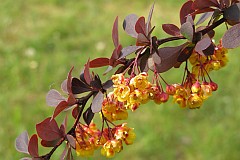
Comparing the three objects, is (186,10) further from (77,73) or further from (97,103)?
(77,73)

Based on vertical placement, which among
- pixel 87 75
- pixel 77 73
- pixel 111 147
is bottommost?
pixel 77 73

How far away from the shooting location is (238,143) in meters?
2.37

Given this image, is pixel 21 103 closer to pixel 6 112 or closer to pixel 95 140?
pixel 6 112

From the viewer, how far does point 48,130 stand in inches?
27.7

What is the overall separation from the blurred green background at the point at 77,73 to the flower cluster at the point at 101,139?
1266 mm

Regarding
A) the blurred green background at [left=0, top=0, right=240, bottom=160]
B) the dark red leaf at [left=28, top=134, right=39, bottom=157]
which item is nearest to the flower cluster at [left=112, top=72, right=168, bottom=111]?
the dark red leaf at [left=28, top=134, right=39, bottom=157]

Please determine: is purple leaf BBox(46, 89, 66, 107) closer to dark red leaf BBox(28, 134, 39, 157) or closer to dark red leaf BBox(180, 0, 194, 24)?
dark red leaf BBox(28, 134, 39, 157)

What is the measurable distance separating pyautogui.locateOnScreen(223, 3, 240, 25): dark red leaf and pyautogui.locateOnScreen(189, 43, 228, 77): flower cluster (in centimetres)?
6

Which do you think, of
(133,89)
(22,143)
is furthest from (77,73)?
(133,89)

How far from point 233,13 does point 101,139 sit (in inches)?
10.1

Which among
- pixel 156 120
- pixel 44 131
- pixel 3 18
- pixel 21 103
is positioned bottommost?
pixel 156 120

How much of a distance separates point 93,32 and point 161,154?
1.33 metres

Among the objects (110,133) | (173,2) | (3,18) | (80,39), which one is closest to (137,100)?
(110,133)

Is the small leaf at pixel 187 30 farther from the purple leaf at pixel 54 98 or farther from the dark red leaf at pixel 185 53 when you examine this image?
the purple leaf at pixel 54 98
